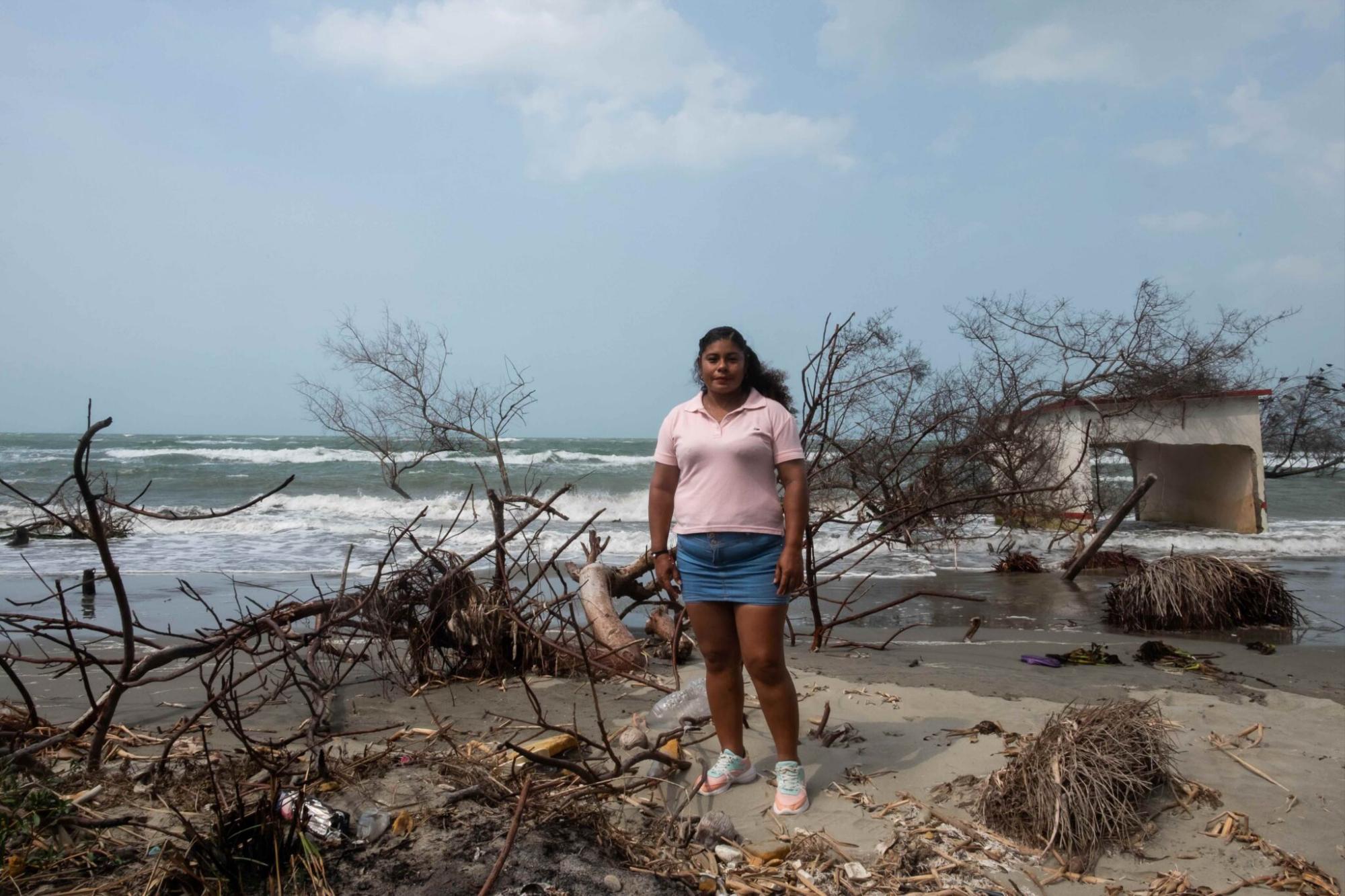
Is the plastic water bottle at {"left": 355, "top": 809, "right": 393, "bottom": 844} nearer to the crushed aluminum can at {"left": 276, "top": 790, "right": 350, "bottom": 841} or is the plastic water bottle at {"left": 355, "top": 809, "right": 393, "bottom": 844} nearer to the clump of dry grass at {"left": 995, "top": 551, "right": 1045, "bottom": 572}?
the crushed aluminum can at {"left": 276, "top": 790, "right": 350, "bottom": 841}

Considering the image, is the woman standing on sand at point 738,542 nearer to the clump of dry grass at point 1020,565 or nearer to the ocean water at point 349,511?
the ocean water at point 349,511

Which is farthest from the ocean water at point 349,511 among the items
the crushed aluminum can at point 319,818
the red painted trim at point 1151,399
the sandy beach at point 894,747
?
the red painted trim at point 1151,399

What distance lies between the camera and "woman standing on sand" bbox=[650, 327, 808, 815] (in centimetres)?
312

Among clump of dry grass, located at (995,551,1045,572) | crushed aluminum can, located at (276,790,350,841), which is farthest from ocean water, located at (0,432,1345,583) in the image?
crushed aluminum can, located at (276,790,350,841)

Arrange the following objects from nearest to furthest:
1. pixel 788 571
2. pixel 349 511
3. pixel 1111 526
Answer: pixel 788 571 → pixel 1111 526 → pixel 349 511

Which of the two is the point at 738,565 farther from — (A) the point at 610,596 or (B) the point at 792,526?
(A) the point at 610,596

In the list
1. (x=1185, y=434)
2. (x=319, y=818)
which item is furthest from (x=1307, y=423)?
(x=319, y=818)

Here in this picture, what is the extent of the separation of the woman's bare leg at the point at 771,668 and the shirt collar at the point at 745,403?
717mm

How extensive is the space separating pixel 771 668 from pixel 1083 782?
1.05 meters

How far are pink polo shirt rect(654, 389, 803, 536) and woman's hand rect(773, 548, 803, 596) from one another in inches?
4.6

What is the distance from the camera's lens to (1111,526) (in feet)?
31.2

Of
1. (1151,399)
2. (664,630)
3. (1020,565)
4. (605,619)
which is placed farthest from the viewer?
(1151,399)

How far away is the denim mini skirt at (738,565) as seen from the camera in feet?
10.3

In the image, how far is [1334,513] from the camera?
22109mm
